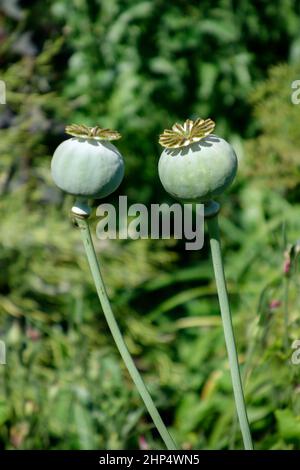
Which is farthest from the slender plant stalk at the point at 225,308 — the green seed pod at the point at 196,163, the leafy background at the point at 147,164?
the leafy background at the point at 147,164

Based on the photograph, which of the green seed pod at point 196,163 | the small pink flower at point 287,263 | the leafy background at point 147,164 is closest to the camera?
the green seed pod at point 196,163

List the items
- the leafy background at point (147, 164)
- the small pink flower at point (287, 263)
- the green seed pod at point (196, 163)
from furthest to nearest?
the leafy background at point (147, 164), the small pink flower at point (287, 263), the green seed pod at point (196, 163)

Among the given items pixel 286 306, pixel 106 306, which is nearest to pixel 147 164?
pixel 286 306

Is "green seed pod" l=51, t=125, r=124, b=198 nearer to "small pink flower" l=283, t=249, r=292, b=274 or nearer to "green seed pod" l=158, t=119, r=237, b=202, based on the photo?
"green seed pod" l=158, t=119, r=237, b=202

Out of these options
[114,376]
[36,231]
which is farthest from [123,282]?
[114,376]

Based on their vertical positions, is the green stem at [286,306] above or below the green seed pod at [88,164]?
above

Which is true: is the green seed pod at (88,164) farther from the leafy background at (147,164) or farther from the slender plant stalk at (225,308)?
the leafy background at (147,164)

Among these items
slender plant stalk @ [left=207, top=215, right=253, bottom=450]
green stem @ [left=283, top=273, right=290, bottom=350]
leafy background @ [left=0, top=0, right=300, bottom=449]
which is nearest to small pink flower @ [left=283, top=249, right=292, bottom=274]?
green stem @ [left=283, top=273, right=290, bottom=350]
